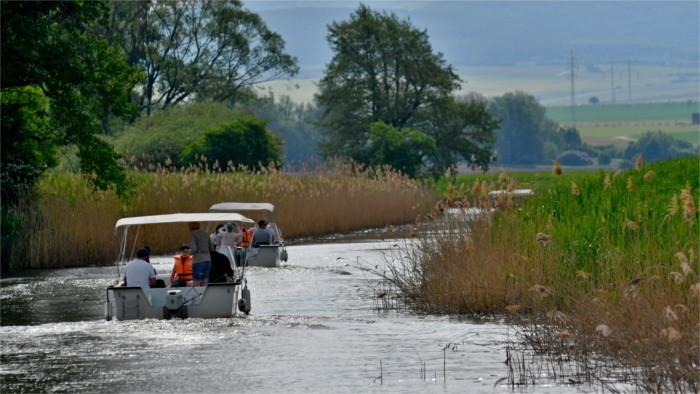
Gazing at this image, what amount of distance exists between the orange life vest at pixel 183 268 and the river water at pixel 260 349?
136cm

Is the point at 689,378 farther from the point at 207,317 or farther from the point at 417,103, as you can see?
the point at 417,103

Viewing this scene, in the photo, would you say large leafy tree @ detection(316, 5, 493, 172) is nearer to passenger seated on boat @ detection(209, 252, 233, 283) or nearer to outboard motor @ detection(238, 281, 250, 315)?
outboard motor @ detection(238, 281, 250, 315)

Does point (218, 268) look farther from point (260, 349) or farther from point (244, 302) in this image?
point (260, 349)

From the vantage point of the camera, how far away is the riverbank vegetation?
1470 cm

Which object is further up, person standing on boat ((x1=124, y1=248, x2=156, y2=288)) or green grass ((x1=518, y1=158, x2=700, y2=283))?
green grass ((x1=518, y1=158, x2=700, y2=283))

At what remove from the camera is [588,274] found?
16766 mm

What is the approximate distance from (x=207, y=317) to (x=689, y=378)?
11.7m

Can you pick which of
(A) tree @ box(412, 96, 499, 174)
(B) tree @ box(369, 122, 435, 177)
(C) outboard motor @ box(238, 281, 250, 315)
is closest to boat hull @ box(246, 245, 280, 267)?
(C) outboard motor @ box(238, 281, 250, 315)

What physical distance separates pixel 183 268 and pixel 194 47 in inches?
2810

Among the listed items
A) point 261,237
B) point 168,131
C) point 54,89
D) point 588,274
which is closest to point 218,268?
point 588,274

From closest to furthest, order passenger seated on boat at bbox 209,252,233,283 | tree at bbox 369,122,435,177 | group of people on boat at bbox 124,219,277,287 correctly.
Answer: group of people on boat at bbox 124,219,277,287
passenger seated on boat at bbox 209,252,233,283
tree at bbox 369,122,435,177

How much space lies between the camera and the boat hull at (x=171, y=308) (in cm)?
2294

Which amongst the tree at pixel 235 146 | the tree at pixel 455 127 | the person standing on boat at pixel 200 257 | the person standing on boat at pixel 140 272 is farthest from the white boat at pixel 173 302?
the tree at pixel 455 127

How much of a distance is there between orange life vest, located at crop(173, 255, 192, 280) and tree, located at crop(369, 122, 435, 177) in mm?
65791
